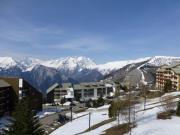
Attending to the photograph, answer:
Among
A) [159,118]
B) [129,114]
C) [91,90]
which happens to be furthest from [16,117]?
[91,90]

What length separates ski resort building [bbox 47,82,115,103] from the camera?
599ft

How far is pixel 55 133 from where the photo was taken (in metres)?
70.9

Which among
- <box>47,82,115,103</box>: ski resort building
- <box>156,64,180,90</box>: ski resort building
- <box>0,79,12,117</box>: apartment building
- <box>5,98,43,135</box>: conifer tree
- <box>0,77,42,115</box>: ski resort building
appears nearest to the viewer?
<box>5,98,43,135</box>: conifer tree

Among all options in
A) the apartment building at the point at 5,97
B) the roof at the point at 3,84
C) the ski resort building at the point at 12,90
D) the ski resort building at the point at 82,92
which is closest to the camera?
the apartment building at the point at 5,97

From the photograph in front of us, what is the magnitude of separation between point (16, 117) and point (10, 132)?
6.55 feet

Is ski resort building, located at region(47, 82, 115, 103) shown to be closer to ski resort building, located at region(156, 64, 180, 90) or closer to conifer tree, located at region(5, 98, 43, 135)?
ski resort building, located at region(156, 64, 180, 90)

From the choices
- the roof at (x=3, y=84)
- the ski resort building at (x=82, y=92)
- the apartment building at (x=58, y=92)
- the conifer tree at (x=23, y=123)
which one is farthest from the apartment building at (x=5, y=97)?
the conifer tree at (x=23, y=123)

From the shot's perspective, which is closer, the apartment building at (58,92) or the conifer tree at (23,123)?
the conifer tree at (23,123)

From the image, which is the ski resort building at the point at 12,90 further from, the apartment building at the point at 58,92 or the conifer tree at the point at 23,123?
the conifer tree at the point at 23,123

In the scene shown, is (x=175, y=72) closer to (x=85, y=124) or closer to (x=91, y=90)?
(x=91, y=90)

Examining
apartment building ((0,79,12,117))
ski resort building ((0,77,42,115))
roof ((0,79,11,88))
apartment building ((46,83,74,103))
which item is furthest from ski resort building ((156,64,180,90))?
roof ((0,79,11,88))

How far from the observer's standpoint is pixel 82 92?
184 m

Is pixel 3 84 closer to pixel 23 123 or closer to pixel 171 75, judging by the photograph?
pixel 171 75

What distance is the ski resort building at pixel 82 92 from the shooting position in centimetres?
18262
